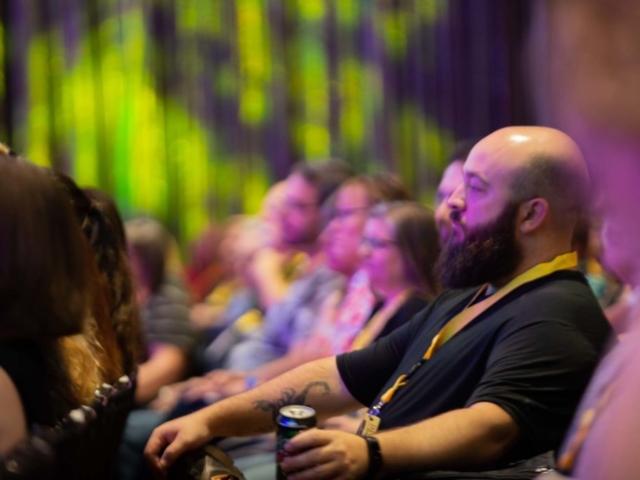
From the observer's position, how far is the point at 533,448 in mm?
1485

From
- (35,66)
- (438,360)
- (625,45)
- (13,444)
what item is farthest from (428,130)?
(625,45)

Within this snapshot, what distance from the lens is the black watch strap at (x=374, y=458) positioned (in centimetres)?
141

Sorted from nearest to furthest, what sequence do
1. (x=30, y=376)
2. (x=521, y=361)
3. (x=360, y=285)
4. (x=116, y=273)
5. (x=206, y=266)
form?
(x=30, y=376)
(x=521, y=361)
(x=116, y=273)
(x=360, y=285)
(x=206, y=266)

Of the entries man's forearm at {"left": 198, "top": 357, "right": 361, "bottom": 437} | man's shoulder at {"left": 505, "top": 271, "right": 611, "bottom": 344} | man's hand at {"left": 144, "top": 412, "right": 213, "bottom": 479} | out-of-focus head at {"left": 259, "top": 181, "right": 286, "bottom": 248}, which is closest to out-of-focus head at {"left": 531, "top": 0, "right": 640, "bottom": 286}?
man's shoulder at {"left": 505, "top": 271, "right": 611, "bottom": 344}

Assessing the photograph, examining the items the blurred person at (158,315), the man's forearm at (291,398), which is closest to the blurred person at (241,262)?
the blurred person at (158,315)

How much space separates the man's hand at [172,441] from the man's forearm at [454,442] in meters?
0.36

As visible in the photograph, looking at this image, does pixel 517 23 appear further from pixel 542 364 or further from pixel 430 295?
pixel 542 364

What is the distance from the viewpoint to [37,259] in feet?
4.21

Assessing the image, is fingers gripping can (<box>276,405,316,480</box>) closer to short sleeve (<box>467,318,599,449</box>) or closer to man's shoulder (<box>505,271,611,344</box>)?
short sleeve (<box>467,318,599,449</box>)

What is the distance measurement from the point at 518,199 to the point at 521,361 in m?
0.36

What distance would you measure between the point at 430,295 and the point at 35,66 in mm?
3154

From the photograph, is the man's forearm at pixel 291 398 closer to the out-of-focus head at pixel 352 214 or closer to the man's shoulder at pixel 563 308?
the man's shoulder at pixel 563 308

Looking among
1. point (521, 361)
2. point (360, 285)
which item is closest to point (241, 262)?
point (360, 285)

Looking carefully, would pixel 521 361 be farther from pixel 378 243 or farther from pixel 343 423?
pixel 378 243
